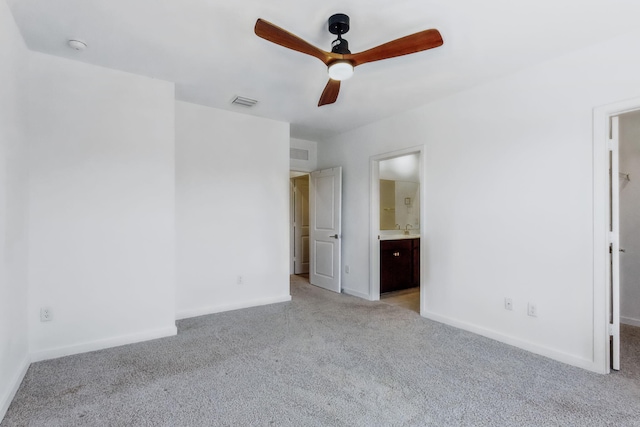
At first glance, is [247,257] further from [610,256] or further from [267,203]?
[610,256]

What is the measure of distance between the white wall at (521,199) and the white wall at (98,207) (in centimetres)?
284

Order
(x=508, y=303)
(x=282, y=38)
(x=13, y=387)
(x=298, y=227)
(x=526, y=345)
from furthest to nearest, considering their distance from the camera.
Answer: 1. (x=298, y=227)
2. (x=508, y=303)
3. (x=526, y=345)
4. (x=13, y=387)
5. (x=282, y=38)

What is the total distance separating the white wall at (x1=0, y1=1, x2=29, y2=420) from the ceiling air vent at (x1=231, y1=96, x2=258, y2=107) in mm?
1761

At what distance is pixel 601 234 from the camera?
2.44 metres

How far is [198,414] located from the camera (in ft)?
6.26

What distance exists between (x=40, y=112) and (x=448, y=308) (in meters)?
4.21

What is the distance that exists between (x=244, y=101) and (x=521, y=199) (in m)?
3.02

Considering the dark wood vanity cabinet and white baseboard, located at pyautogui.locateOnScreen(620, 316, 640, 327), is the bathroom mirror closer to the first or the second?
the dark wood vanity cabinet

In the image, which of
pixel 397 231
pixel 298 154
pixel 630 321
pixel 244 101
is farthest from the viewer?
pixel 397 231

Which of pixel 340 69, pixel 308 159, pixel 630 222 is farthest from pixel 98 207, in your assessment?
pixel 630 222

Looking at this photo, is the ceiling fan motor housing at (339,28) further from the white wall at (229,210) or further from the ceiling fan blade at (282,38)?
the white wall at (229,210)

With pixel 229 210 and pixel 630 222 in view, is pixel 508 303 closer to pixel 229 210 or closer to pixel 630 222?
pixel 630 222

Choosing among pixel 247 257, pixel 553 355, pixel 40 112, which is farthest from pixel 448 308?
pixel 40 112

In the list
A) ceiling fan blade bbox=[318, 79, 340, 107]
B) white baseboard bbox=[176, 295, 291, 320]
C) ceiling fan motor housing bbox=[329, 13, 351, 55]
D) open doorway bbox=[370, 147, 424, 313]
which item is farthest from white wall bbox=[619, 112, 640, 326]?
white baseboard bbox=[176, 295, 291, 320]
